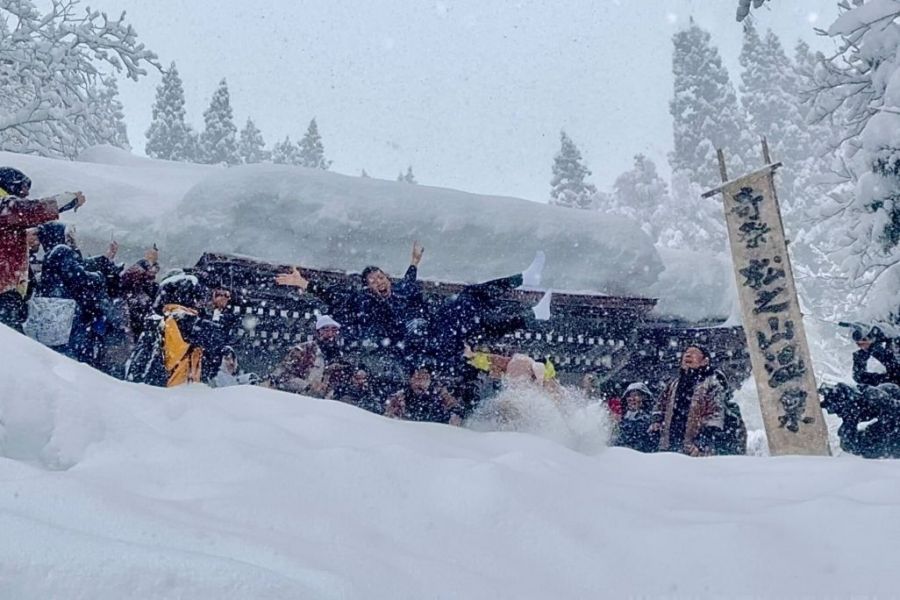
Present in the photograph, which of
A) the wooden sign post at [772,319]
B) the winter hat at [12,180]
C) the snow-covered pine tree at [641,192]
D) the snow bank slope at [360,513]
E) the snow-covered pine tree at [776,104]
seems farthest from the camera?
the snow-covered pine tree at [641,192]

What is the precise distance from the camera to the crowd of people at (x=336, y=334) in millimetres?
5090

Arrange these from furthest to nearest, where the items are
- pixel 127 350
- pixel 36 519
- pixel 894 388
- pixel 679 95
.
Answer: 1. pixel 679 95
2. pixel 127 350
3. pixel 894 388
4. pixel 36 519

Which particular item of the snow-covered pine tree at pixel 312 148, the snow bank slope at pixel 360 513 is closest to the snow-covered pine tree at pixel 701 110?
the snow-covered pine tree at pixel 312 148

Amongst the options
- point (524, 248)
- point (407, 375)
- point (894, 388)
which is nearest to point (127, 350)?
point (407, 375)

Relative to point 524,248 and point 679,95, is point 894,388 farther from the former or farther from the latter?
point 679,95

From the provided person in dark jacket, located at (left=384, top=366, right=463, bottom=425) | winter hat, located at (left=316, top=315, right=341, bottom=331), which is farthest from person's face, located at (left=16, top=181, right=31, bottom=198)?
person in dark jacket, located at (left=384, top=366, right=463, bottom=425)

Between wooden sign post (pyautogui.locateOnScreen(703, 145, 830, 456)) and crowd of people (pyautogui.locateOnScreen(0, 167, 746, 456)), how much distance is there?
87cm

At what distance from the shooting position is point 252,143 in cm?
3709

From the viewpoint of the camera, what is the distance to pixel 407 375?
18.5 ft

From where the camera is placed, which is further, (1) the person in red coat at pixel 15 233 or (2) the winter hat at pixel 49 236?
(2) the winter hat at pixel 49 236

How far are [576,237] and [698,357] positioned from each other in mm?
3139

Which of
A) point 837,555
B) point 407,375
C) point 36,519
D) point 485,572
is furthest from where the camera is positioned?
point 407,375

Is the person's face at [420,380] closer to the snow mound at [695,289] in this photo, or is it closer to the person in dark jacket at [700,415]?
the person in dark jacket at [700,415]

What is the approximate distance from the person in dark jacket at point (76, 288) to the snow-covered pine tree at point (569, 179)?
24.4 meters
